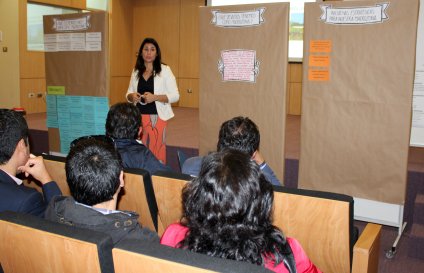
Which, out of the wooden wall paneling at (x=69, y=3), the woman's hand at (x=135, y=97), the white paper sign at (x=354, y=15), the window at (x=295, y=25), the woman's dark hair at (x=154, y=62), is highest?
the wooden wall paneling at (x=69, y=3)

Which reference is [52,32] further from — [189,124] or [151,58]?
[189,124]

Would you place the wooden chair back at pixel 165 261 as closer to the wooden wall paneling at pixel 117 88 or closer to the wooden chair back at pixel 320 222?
the wooden chair back at pixel 320 222

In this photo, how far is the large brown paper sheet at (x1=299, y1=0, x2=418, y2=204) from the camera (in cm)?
290

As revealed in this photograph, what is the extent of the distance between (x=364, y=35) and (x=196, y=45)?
20.6 ft

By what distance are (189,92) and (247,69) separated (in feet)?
19.1

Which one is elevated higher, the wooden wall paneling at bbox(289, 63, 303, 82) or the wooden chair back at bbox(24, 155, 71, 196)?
the wooden wall paneling at bbox(289, 63, 303, 82)

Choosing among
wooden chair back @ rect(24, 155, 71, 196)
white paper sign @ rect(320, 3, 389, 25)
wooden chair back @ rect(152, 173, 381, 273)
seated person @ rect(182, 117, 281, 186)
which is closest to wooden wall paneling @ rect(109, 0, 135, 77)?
white paper sign @ rect(320, 3, 389, 25)

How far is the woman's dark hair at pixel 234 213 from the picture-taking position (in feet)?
3.59

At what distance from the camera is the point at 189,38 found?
29.7 feet

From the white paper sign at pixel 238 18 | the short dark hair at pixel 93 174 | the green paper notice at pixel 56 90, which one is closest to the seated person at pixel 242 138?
the short dark hair at pixel 93 174

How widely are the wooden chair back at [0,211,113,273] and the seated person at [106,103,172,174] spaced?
1193 millimetres

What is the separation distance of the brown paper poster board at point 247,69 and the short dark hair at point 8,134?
1990 millimetres

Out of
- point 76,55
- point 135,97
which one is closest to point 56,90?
point 76,55

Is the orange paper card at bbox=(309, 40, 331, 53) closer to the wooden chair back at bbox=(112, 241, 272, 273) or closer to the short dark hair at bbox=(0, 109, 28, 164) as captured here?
the short dark hair at bbox=(0, 109, 28, 164)
